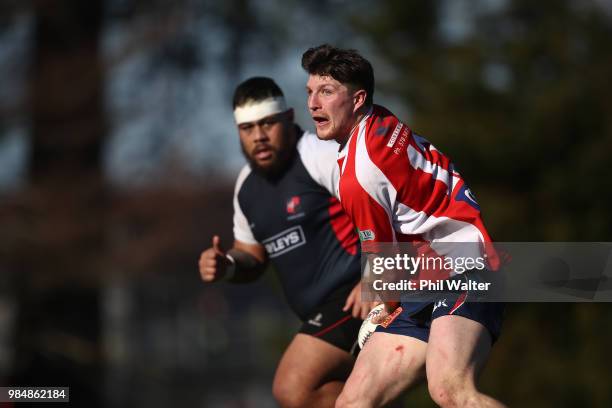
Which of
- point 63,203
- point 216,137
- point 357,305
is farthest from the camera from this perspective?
point 216,137

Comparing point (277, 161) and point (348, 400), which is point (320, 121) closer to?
point (277, 161)

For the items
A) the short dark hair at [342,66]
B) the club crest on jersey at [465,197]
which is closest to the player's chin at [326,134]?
the short dark hair at [342,66]

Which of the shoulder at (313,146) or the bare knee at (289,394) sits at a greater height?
the shoulder at (313,146)

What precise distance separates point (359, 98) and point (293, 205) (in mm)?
1379

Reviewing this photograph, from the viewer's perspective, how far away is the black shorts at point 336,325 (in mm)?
6371

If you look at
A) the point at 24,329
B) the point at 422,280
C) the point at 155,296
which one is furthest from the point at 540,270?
the point at 155,296

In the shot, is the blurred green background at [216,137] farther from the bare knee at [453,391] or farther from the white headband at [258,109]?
the bare knee at [453,391]

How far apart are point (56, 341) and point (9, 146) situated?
3219 mm

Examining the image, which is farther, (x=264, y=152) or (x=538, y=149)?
(x=538, y=149)

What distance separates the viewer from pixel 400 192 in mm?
5156

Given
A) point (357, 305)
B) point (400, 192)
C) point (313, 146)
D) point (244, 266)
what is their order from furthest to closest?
point (244, 266), point (313, 146), point (357, 305), point (400, 192)

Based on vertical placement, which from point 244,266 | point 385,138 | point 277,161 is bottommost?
point 244,266

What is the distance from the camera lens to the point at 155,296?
3512 cm

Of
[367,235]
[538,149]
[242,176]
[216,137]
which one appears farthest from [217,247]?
[216,137]
